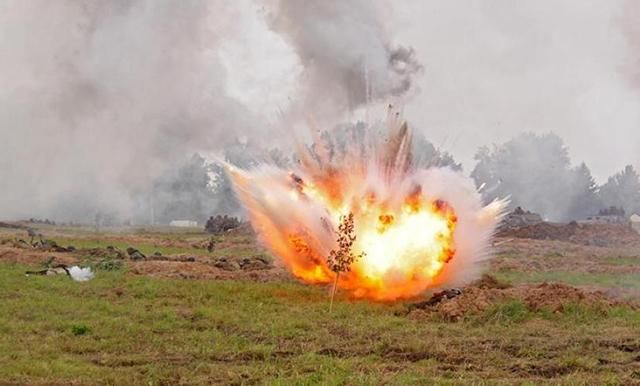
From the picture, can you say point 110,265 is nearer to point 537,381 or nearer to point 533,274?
point 533,274

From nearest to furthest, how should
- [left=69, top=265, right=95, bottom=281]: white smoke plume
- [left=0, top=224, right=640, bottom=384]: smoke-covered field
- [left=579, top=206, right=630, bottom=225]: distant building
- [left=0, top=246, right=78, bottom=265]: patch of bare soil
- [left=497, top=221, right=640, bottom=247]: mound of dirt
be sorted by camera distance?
[left=0, top=224, right=640, bottom=384]: smoke-covered field → [left=69, top=265, right=95, bottom=281]: white smoke plume → [left=0, top=246, right=78, bottom=265]: patch of bare soil → [left=497, top=221, right=640, bottom=247]: mound of dirt → [left=579, top=206, right=630, bottom=225]: distant building

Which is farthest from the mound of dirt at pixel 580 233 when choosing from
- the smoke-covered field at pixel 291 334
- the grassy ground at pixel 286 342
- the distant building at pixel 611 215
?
the grassy ground at pixel 286 342

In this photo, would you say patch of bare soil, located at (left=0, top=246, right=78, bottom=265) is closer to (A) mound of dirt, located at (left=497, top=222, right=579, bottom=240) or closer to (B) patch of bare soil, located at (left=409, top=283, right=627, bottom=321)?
(B) patch of bare soil, located at (left=409, top=283, right=627, bottom=321)

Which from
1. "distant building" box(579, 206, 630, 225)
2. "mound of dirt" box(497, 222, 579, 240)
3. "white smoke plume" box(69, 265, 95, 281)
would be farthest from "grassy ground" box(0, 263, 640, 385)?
"distant building" box(579, 206, 630, 225)

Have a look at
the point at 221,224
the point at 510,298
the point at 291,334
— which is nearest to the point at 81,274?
the point at 291,334

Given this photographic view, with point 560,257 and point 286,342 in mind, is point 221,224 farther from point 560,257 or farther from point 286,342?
point 286,342

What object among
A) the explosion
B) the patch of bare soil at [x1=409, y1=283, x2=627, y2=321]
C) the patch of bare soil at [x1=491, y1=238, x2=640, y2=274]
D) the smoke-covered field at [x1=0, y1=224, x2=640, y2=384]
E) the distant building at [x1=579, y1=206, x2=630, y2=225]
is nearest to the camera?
the smoke-covered field at [x1=0, y1=224, x2=640, y2=384]

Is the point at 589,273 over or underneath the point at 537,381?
over

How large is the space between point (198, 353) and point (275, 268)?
28648 mm

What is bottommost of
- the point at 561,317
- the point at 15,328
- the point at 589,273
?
the point at 15,328

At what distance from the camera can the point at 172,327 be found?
24.8 m

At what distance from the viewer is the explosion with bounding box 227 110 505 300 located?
33125mm

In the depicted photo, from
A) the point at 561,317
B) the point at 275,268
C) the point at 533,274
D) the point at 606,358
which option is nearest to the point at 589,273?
the point at 533,274

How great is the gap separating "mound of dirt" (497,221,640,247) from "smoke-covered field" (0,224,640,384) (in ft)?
204
